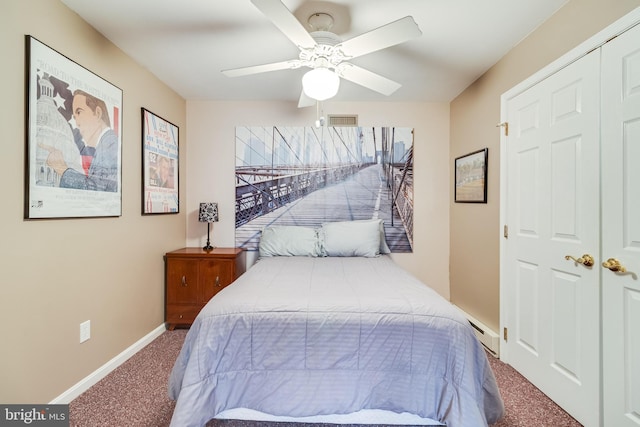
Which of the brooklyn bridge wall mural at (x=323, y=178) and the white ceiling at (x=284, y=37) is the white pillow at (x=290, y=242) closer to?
the brooklyn bridge wall mural at (x=323, y=178)

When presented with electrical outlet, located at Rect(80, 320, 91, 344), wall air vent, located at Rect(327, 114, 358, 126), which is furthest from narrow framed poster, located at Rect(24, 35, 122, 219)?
wall air vent, located at Rect(327, 114, 358, 126)

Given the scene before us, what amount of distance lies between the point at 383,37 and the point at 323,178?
1.93 meters

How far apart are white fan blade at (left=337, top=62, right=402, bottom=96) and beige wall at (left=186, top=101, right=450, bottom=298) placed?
1.24 m

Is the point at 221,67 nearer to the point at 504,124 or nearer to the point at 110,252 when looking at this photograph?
the point at 110,252

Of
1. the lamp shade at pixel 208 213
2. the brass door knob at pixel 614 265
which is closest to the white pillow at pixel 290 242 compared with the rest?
the lamp shade at pixel 208 213

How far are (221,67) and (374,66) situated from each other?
1334 millimetres

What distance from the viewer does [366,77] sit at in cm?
203

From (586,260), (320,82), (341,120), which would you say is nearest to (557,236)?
(586,260)

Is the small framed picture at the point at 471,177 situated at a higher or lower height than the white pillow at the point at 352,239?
higher

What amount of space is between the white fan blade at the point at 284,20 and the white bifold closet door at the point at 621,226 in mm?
1559

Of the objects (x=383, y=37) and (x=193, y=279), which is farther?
(x=193, y=279)

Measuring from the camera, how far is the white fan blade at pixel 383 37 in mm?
1427

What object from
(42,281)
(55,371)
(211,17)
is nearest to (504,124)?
(211,17)

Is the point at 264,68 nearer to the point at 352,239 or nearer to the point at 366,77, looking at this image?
the point at 366,77
